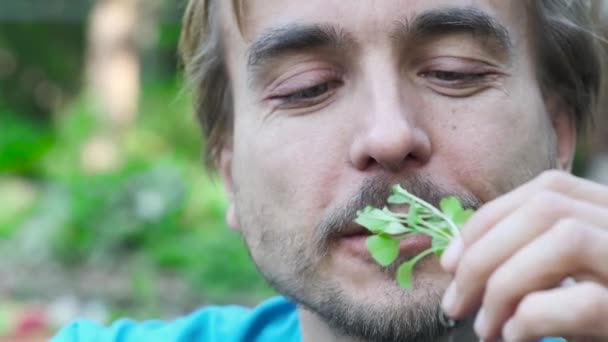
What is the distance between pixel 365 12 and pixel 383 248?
2.54 ft

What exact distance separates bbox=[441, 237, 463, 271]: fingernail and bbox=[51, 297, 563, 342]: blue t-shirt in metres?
1.61

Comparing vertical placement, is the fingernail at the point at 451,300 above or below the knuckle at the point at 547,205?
below

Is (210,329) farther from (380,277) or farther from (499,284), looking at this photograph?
(499,284)

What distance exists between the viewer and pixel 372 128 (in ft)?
6.88

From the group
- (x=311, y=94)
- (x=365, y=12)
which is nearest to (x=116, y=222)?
(x=311, y=94)

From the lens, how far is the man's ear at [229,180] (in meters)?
2.97

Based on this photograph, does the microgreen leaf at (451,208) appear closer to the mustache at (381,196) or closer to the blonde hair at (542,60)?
the mustache at (381,196)

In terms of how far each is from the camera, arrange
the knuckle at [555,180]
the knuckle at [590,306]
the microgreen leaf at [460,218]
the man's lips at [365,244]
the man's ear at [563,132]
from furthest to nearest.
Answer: the man's ear at [563,132]
the man's lips at [365,244]
the microgreen leaf at [460,218]
the knuckle at [555,180]
the knuckle at [590,306]

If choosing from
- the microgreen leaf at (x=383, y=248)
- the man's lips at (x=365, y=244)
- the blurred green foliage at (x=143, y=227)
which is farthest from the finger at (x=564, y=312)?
the blurred green foliage at (x=143, y=227)

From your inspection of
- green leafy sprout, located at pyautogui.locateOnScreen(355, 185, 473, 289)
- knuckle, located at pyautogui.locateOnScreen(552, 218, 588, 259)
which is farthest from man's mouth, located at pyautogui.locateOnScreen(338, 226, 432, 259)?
knuckle, located at pyautogui.locateOnScreen(552, 218, 588, 259)

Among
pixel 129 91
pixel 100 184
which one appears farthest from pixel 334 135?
pixel 129 91

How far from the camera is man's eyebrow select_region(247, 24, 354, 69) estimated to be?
2.28m

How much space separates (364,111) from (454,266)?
2.59 feet

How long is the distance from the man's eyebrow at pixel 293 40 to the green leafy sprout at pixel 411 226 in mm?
550
